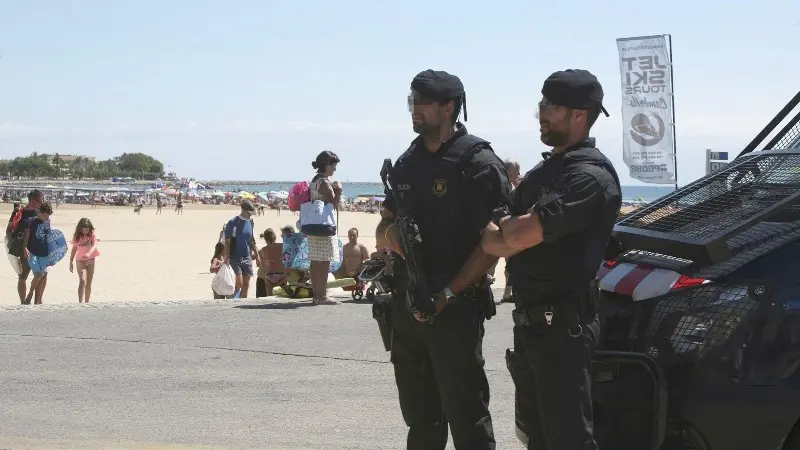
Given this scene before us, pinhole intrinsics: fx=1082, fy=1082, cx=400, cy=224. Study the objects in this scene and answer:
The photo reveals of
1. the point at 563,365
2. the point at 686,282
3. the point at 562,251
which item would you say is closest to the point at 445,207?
the point at 562,251

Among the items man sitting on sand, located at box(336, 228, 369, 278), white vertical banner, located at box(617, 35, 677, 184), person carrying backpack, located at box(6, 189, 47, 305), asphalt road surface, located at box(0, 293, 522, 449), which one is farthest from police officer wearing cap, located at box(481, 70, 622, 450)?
white vertical banner, located at box(617, 35, 677, 184)

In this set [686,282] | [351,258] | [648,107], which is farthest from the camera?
[648,107]

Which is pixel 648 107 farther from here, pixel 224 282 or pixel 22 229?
pixel 22 229

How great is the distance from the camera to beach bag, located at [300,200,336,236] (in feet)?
38.8

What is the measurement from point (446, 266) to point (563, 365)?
749mm

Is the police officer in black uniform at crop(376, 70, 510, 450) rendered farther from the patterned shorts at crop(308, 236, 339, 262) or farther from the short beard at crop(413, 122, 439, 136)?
the patterned shorts at crop(308, 236, 339, 262)

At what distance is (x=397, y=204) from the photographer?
463cm

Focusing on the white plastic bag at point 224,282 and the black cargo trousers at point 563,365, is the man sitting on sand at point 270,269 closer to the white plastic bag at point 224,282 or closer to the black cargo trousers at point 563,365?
the white plastic bag at point 224,282

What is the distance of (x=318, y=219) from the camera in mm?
11859

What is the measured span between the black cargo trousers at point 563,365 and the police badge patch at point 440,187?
25.5 inches

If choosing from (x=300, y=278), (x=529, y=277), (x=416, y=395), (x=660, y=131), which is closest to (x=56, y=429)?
(x=416, y=395)

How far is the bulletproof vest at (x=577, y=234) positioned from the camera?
3.99 meters

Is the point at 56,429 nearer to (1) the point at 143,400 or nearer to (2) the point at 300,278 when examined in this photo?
(1) the point at 143,400

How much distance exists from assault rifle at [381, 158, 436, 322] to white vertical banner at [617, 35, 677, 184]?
12.9 metres
